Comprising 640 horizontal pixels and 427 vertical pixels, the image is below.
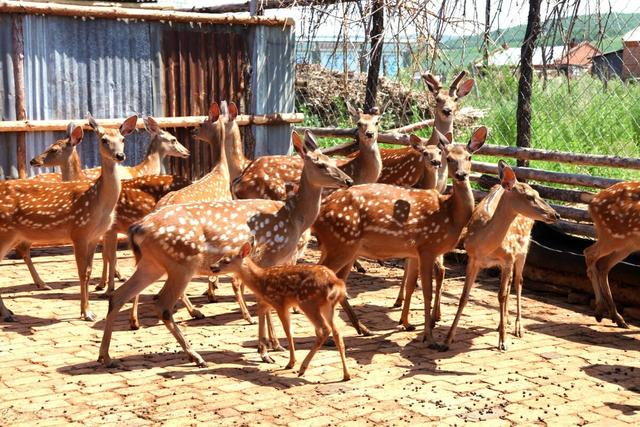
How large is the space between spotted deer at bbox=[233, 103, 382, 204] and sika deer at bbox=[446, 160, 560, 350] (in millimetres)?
1897

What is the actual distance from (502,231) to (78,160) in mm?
5028

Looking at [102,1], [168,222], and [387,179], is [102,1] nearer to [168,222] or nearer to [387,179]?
[387,179]

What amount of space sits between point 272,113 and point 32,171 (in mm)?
3250

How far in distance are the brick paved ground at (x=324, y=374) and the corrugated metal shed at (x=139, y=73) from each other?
2.92 metres

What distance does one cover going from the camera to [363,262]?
11.6 metres

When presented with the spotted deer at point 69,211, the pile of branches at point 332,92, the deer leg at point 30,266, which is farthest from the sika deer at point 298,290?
the pile of branches at point 332,92

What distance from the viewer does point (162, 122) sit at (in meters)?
12.0

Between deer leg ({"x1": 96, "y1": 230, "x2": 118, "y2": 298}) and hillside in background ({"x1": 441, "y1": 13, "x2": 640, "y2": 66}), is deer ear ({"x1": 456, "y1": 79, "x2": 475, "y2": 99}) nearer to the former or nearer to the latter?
hillside in background ({"x1": 441, "y1": 13, "x2": 640, "y2": 66})

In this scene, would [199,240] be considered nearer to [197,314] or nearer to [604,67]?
[197,314]

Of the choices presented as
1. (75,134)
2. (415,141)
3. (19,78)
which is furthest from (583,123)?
(19,78)

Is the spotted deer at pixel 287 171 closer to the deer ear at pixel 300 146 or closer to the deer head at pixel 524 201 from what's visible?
the deer ear at pixel 300 146

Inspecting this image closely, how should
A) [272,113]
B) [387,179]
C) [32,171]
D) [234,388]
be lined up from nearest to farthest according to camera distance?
[234,388], [387,179], [32,171], [272,113]

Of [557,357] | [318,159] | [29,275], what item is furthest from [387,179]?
[29,275]

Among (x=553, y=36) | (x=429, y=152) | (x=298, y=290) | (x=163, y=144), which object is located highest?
(x=553, y=36)
